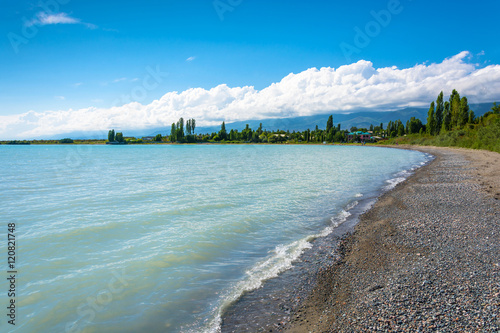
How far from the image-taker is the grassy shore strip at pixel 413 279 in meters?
5.70

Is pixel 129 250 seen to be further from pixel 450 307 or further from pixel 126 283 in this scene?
pixel 450 307

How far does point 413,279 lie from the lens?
7.46 meters

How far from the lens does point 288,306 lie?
7070mm

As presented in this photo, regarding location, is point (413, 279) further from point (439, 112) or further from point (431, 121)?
point (431, 121)

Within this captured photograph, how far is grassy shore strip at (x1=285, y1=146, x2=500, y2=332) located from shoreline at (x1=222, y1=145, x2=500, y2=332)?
2 centimetres

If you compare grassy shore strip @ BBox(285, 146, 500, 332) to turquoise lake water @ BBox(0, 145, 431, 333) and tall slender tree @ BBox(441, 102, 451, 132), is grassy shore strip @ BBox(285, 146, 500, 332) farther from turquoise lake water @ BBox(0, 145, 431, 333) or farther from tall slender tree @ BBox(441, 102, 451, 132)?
tall slender tree @ BBox(441, 102, 451, 132)

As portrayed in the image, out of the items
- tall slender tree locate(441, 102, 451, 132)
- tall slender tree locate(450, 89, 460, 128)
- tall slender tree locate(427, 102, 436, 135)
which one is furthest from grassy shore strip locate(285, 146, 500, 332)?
tall slender tree locate(427, 102, 436, 135)

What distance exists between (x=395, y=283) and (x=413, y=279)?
0.56 metres

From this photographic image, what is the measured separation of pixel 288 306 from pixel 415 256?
4.96m

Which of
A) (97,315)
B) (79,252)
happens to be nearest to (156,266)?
(97,315)

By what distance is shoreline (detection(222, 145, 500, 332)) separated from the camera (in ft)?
19.1

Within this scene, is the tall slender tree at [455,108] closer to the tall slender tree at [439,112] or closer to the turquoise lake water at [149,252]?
the tall slender tree at [439,112]

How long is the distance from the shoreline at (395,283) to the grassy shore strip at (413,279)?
20mm

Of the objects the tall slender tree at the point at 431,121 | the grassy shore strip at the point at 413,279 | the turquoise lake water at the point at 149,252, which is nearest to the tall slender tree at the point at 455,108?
the tall slender tree at the point at 431,121
